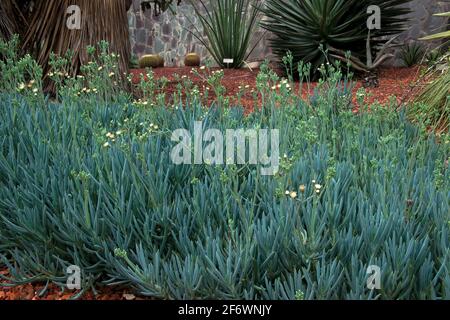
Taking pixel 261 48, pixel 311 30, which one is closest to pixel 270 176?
pixel 311 30

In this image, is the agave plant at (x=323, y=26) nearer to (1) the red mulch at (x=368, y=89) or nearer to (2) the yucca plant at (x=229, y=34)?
(1) the red mulch at (x=368, y=89)

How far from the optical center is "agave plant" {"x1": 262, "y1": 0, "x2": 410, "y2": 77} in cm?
787

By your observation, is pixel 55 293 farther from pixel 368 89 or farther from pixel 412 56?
pixel 412 56

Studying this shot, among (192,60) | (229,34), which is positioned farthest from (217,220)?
(192,60)

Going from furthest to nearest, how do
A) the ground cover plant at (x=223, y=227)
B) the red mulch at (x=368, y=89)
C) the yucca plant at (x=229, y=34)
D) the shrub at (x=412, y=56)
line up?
the shrub at (x=412, y=56) → the yucca plant at (x=229, y=34) → the red mulch at (x=368, y=89) → the ground cover plant at (x=223, y=227)

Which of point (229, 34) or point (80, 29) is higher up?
point (80, 29)

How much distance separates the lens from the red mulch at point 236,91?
9.20 feet

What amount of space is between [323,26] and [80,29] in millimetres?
2878

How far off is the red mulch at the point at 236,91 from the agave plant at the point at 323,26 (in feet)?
1.65

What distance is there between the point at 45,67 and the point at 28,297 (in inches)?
165

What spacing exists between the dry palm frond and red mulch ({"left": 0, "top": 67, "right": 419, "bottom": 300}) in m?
1.11

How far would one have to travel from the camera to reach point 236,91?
7473 mm

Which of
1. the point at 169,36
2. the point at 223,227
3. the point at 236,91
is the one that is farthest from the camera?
the point at 169,36

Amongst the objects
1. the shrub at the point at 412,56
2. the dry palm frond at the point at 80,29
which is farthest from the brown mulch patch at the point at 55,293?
the shrub at the point at 412,56
